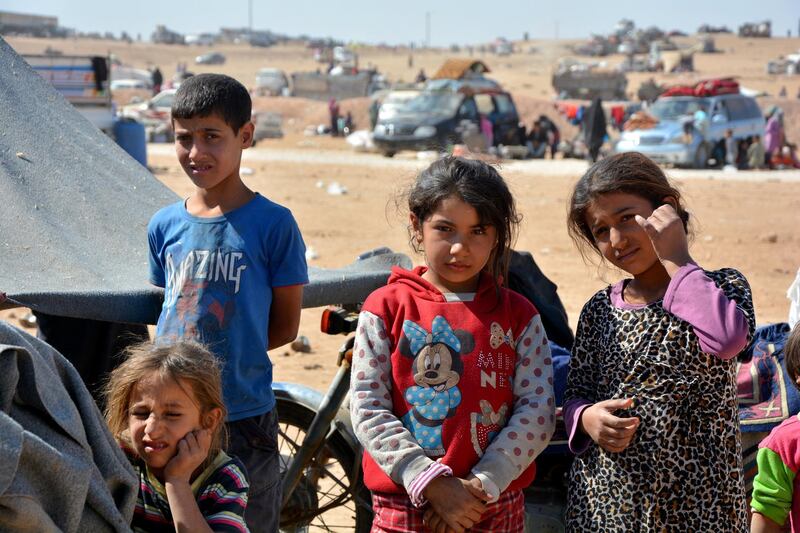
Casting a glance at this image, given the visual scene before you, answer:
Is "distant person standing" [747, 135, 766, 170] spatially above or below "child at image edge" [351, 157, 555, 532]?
Answer: below

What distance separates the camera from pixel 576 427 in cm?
272

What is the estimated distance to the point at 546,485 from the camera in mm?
3461

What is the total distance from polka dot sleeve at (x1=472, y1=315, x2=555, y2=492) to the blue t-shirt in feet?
2.24

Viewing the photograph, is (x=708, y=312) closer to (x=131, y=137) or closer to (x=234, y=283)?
(x=234, y=283)

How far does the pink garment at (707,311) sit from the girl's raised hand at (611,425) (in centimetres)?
24

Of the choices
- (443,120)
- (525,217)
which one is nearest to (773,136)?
(443,120)

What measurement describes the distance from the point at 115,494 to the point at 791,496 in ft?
5.72

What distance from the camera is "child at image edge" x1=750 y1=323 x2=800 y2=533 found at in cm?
274

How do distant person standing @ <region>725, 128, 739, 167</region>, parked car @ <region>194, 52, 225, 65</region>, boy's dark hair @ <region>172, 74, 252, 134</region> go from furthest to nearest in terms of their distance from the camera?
parked car @ <region>194, 52, 225, 65</region>, distant person standing @ <region>725, 128, 739, 167</region>, boy's dark hair @ <region>172, 74, 252, 134</region>

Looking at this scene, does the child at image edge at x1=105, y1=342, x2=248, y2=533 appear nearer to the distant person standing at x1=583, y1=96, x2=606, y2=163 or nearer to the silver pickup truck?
the silver pickup truck

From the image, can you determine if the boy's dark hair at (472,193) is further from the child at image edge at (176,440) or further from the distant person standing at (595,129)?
the distant person standing at (595,129)

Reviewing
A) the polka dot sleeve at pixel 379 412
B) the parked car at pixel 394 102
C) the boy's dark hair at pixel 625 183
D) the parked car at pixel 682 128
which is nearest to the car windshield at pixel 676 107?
the parked car at pixel 682 128

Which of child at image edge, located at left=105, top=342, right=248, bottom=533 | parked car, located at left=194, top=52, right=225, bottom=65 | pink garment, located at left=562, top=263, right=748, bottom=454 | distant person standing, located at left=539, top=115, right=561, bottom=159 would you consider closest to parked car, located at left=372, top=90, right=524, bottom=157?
distant person standing, located at left=539, top=115, right=561, bottom=159

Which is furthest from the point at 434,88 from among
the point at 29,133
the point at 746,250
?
the point at 29,133
